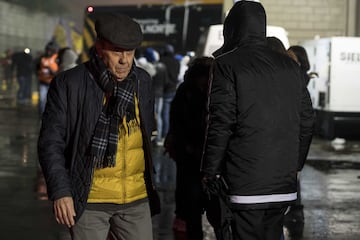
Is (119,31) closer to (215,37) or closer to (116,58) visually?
(116,58)

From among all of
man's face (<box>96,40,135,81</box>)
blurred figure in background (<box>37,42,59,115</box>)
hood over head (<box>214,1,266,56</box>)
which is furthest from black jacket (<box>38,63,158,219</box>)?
blurred figure in background (<box>37,42,59,115</box>)

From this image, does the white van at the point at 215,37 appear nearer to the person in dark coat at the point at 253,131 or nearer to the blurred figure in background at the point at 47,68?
the blurred figure in background at the point at 47,68

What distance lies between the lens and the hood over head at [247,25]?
4.55m

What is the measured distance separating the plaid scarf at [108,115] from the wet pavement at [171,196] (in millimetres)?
3386

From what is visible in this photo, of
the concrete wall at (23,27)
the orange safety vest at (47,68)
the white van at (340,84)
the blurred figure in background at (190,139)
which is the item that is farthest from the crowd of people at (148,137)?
the concrete wall at (23,27)

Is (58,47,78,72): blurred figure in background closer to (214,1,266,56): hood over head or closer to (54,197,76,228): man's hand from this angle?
(214,1,266,56): hood over head

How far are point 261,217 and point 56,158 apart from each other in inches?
46.8

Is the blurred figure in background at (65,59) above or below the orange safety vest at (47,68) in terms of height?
above

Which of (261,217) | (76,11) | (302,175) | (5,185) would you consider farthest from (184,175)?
(76,11)

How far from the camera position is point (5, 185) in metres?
10.5

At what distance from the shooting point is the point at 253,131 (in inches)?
172

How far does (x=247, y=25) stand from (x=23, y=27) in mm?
36567

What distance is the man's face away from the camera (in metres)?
4.23

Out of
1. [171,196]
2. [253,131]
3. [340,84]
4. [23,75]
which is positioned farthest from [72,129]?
[23,75]
